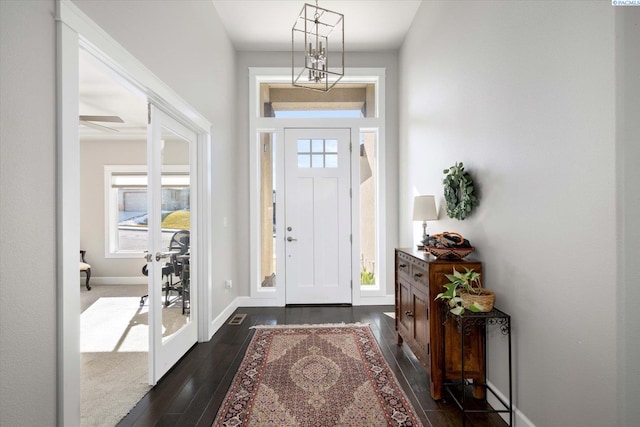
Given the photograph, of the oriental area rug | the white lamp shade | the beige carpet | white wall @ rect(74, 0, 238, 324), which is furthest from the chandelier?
the beige carpet

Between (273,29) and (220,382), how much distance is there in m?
3.71

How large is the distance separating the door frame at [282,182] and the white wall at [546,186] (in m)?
1.78

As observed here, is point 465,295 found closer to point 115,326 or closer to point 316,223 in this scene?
point 316,223

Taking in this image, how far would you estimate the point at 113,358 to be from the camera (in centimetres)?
273

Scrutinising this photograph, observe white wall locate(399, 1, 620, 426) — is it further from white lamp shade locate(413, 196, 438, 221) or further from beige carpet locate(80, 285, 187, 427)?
beige carpet locate(80, 285, 187, 427)


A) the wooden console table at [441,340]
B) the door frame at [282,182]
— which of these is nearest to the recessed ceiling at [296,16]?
the door frame at [282,182]

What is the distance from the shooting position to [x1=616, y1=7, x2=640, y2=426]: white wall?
3.77 feet

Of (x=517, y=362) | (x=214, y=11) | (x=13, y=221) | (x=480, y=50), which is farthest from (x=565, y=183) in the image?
(x=214, y=11)

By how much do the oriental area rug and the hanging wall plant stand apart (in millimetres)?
1336

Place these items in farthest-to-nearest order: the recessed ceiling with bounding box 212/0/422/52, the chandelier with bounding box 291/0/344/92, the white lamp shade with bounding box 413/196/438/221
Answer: the recessed ceiling with bounding box 212/0/422/52, the chandelier with bounding box 291/0/344/92, the white lamp shade with bounding box 413/196/438/221

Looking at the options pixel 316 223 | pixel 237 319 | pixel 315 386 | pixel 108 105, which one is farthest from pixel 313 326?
pixel 108 105

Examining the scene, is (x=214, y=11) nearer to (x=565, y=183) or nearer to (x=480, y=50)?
(x=480, y=50)

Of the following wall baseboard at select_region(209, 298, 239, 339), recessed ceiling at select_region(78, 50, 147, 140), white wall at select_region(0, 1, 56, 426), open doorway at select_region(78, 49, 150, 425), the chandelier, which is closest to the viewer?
white wall at select_region(0, 1, 56, 426)

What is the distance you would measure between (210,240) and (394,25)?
10.5 feet
